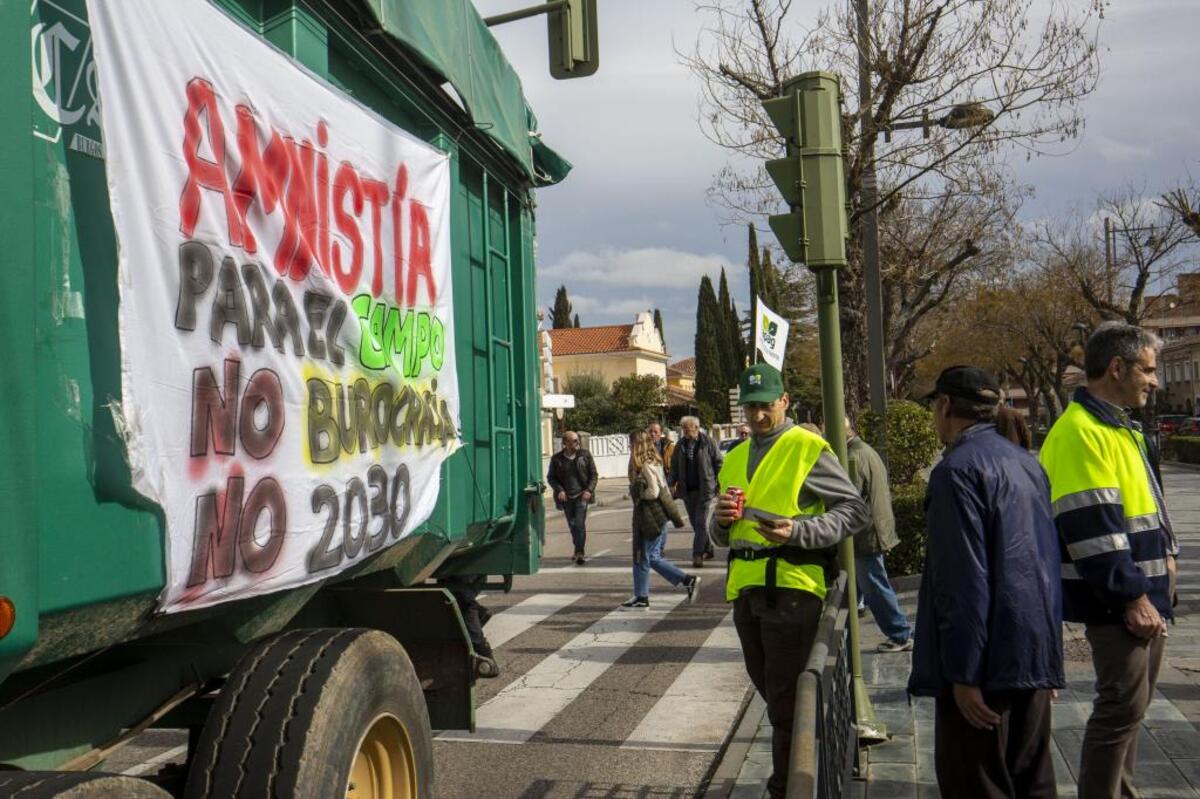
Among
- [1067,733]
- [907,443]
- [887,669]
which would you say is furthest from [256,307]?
[907,443]

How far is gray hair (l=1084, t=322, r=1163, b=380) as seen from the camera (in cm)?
404

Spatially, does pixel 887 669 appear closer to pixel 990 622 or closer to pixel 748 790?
pixel 748 790

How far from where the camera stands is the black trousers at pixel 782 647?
14.4 feet

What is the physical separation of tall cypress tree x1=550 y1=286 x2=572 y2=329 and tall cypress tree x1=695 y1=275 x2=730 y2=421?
19.7 meters

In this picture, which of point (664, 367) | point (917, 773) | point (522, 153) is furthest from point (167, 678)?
point (664, 367)

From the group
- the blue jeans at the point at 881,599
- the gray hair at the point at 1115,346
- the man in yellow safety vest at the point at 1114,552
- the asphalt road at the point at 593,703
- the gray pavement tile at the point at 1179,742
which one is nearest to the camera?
the man in yellow safety vest at the point at 1114,552

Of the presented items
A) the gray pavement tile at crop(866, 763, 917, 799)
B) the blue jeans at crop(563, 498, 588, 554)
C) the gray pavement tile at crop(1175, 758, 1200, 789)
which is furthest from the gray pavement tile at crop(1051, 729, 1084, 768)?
the blue jeans at crop(563, 498, 588, 554)

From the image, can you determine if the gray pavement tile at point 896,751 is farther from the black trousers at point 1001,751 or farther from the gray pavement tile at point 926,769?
the black trousers at point 1001,751

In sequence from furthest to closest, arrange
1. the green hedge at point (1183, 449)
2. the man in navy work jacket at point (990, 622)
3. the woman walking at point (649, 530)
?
1. the green hedge at point (1183, 449)
2. the woman walking at point (649, 530)
3. the man in navy work jacket at point (990, 622)

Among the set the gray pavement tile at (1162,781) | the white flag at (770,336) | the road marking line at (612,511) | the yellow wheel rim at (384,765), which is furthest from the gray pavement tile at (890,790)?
the road marking line at (612,511)

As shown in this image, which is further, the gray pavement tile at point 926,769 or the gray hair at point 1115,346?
the gray pavement tile at point 926,769

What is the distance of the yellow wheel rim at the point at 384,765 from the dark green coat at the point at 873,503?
18.2ft

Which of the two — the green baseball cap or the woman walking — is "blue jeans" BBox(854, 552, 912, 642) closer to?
→ the woman walking

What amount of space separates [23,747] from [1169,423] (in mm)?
66464
